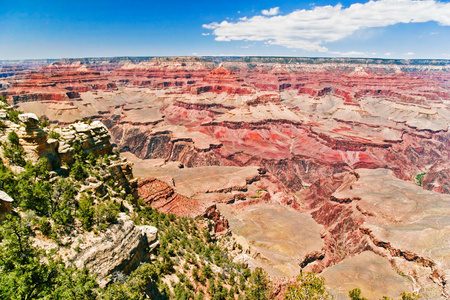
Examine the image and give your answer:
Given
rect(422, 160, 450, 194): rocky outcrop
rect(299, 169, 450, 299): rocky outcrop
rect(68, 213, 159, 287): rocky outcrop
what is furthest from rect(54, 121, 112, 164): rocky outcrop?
rect(422, 160, 450, 194): rocky outcrop

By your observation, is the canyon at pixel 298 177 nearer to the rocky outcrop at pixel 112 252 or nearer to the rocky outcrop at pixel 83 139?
the rocky outcrop at pixel 83 139

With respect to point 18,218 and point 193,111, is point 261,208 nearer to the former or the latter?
point 18,218

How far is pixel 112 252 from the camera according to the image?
16922 mm

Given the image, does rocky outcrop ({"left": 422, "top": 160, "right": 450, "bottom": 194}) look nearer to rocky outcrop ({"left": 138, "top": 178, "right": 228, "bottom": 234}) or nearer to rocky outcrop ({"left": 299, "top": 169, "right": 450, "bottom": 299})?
rocky outcrop ({"left": 299, "top": 169, "right": 450, "bottom": 299})

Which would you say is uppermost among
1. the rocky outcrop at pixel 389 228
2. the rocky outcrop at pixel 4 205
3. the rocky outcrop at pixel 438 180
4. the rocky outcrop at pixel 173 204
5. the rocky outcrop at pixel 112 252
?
the rocky outcrop at pixel 4 205

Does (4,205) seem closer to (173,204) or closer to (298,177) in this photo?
(173,204)

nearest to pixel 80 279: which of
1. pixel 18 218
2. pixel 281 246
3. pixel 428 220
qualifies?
pixel 18 218

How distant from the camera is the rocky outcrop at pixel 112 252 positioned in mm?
15734

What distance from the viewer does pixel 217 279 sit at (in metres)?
27.5

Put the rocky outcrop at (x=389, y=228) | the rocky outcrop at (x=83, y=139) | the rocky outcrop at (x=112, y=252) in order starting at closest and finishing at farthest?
the rocky outcrop at (x=112, y=252), the rocky outcrop at (x=83, y=139), the rocky outcrop at (x=389, y=228)

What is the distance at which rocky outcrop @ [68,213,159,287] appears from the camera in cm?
1573

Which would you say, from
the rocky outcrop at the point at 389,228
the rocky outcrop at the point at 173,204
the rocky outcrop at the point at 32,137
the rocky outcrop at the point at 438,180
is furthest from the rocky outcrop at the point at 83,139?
the rocky outcrop at the point at 438,180

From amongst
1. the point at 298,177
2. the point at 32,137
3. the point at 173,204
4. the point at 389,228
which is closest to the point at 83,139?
the point at 32,137

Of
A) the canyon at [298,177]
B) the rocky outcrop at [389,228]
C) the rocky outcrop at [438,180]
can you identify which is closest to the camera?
the canyon at [298,177]
